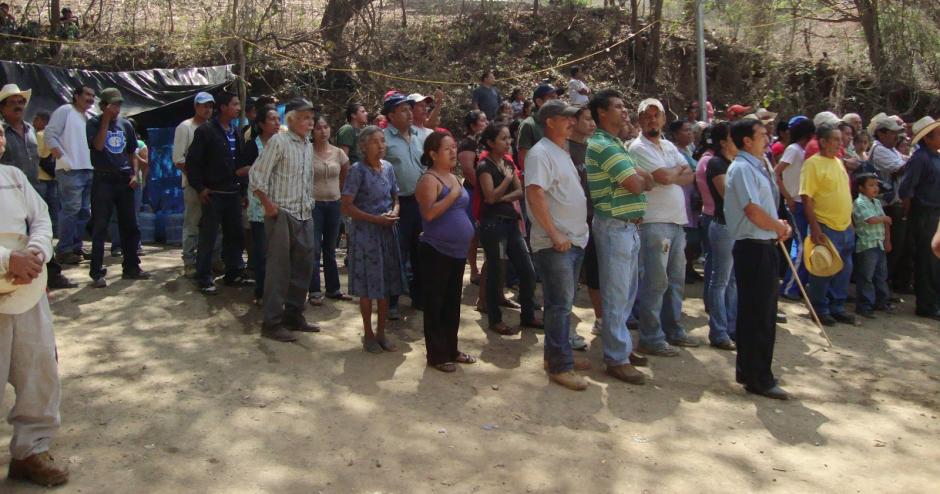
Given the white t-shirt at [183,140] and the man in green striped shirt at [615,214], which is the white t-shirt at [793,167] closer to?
the man in green striped shirt at [615,214]

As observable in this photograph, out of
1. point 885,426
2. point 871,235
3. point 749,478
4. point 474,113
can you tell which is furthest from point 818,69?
point 749,478

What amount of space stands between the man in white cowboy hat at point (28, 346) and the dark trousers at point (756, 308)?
4251mm

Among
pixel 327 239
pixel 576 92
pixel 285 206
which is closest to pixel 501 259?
pixel 327 239

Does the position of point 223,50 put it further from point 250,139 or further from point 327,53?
point 250,139

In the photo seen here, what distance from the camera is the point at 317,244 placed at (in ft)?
23.7

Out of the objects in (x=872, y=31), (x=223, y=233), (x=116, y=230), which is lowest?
(x=116, y=230)

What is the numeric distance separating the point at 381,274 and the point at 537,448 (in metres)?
1.94

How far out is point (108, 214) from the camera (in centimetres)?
751

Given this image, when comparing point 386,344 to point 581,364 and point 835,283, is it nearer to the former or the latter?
point 581,364

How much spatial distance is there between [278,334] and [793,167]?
16.8 ft

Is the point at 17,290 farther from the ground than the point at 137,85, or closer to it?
closer to it

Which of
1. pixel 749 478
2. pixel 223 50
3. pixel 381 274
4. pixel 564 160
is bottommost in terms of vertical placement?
pixel 749 478

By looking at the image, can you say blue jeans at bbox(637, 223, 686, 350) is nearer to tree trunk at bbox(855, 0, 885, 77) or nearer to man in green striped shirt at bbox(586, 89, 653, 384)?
man in green striped shirt at bbox(586, 89, 653, 384)

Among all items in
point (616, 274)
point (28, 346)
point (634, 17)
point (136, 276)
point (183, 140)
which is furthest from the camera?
point (634, 17)
